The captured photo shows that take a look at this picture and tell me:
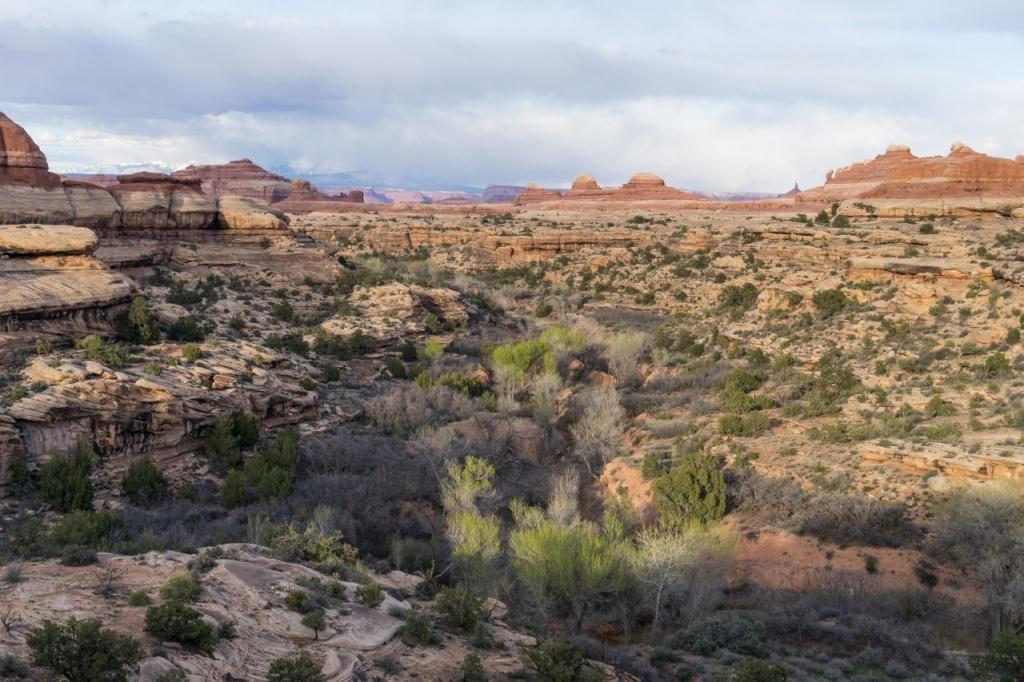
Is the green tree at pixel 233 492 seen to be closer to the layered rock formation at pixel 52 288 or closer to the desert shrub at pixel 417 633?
the layered rock formation at pixel 52 288

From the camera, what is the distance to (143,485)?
16391mm

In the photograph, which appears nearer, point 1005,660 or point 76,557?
point 1005,660

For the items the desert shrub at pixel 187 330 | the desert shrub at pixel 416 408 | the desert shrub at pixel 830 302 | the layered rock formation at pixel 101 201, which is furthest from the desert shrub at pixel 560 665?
the layered rock formation at pixel 101 201

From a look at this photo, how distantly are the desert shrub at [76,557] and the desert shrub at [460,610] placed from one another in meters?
5.37

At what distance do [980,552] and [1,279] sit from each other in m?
27.5

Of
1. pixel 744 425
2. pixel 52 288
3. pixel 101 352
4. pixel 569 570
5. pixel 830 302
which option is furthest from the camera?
pixel 830 302

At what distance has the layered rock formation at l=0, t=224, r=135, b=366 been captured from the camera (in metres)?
20.2

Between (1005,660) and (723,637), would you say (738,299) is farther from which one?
(1005,660)

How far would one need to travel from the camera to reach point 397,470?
65.3ft

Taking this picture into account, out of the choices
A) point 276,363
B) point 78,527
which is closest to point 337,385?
point 276,363

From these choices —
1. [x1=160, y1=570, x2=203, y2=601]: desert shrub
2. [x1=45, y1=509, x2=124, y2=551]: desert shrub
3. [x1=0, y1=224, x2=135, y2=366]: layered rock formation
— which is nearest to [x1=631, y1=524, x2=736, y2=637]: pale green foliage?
[x1=160, y1=570, x2=203, y2=601]: desert shrub

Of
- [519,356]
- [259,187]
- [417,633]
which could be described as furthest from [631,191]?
[417,633]

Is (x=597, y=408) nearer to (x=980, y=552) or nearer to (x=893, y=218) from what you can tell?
(x=980, y=552)

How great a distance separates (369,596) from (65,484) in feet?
29.2
